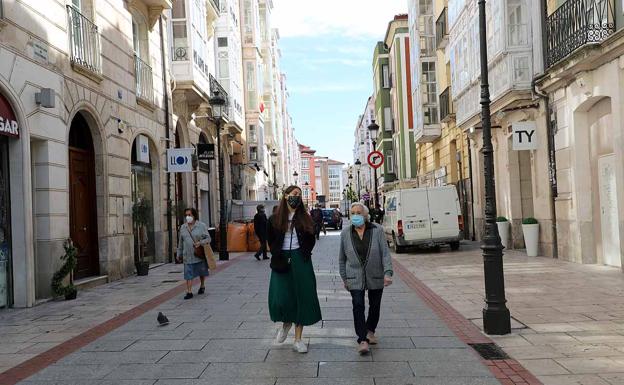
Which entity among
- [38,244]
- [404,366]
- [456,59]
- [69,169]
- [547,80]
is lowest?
[404,366]

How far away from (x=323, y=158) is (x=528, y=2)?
148236 millimetres

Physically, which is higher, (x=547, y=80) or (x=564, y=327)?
(x=547, y=80)

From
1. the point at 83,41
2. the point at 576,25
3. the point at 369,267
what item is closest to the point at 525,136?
the point at 576,25

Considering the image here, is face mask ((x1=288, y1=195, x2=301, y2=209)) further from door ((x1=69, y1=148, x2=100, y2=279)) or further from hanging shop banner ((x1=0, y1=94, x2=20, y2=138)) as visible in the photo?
door ((x1=69, y1=148, x2=100, y2=279))

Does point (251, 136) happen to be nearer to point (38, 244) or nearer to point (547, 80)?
point (547, 80)

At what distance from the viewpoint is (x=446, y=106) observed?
2591 cm

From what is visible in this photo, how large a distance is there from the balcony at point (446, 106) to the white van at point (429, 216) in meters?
6.52

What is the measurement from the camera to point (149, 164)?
59.6ft

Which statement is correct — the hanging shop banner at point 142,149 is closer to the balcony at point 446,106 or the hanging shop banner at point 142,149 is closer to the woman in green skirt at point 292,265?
the woman in green skirt at point 292,265

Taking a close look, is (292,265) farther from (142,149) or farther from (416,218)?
(416,218)

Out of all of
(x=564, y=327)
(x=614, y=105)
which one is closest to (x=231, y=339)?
(x=564, y=327)

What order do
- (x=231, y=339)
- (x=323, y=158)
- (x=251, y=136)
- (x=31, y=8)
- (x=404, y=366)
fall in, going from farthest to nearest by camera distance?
(x=323, y=158)
(x=251, y=136)
(x=31, y=8)
(x=231, y=339)
(x=404, y=366)

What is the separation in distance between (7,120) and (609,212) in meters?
12.0

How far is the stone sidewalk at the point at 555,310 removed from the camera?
5547 mm
